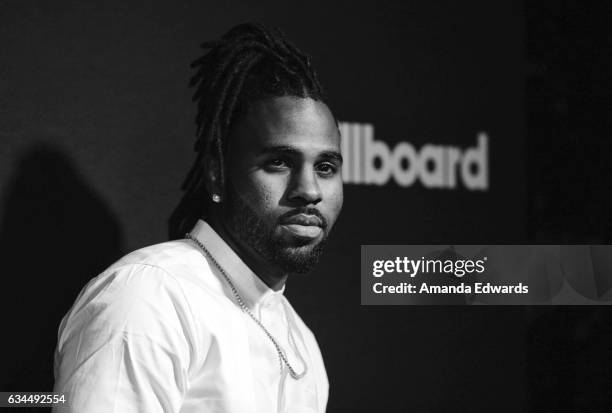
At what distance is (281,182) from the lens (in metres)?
1.62

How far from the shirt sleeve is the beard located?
0.85ft

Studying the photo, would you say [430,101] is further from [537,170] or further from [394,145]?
[537,170]

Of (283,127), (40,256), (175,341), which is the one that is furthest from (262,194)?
(40,256)

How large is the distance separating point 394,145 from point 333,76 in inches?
12.1

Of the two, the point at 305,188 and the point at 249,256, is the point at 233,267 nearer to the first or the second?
the point at 249,256

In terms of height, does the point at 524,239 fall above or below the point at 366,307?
above

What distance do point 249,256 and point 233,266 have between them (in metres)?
0.05

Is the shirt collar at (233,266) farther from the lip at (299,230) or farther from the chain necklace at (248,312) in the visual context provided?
the lip at (299,230)

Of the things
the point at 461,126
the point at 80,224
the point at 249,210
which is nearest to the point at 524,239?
the point at 461,126

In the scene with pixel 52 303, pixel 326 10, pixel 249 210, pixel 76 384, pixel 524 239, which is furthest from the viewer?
pixel 524 239

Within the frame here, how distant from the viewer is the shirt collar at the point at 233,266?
1651 mm

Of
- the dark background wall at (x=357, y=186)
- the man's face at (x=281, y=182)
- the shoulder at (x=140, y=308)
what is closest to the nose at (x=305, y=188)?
the man's face at (x=281, y=182)

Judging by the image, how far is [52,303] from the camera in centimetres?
179

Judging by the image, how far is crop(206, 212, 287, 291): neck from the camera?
1.68m
